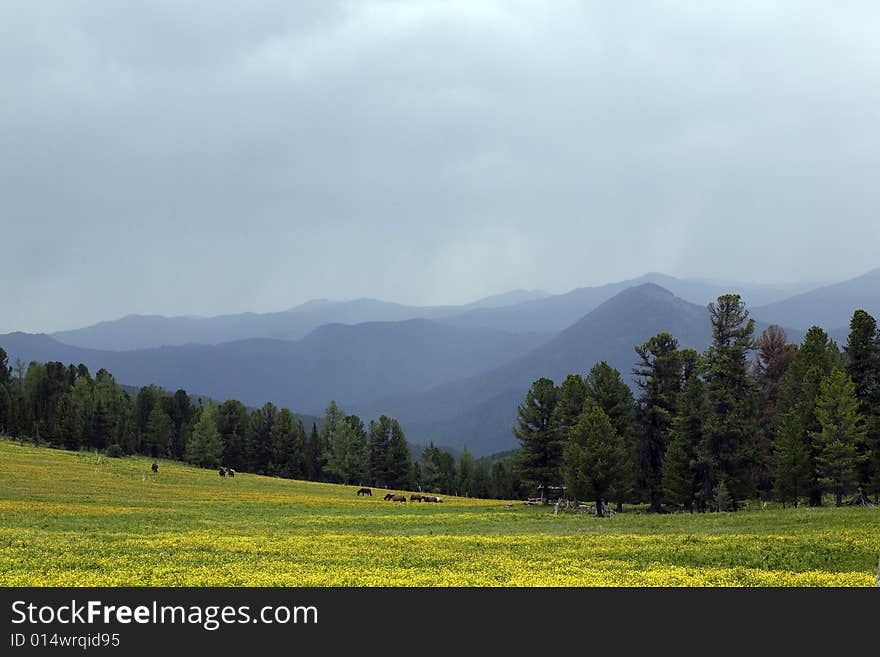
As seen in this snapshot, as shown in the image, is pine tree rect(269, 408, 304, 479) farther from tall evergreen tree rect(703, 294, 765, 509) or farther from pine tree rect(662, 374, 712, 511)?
tall evergreen tree rect(703, 294, 765, 509)

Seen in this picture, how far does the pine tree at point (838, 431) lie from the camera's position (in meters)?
51.1

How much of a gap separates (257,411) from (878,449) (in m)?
126

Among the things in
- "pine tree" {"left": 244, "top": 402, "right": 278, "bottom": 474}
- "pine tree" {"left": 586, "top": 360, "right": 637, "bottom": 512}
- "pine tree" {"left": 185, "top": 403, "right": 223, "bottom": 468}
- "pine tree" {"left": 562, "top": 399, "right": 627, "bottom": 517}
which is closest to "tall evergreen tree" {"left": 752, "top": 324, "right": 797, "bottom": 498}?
"pine tree" {"left": 586, "top": 360, "right": 637, "bottom": 512}

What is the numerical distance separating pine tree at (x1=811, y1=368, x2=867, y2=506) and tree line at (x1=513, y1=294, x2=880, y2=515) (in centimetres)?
9

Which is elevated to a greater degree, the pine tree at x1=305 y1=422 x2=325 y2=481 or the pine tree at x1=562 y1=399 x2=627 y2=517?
the pine tree at x1=562 y1=399 x2=627 y2=517

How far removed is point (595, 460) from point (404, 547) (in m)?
29.9

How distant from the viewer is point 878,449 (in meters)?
52.8

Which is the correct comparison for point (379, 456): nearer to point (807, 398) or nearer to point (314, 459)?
point (314, 459)

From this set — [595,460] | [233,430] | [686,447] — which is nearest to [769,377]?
[686,447]

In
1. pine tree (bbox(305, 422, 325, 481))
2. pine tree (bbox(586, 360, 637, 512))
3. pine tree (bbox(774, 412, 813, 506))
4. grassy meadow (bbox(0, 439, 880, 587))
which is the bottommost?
pine tree (bbox(305, 422, 325, 481))

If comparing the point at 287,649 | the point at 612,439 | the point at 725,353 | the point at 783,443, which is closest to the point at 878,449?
the point at 783,443

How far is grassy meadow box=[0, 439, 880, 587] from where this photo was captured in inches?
851

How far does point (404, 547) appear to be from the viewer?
30703mm

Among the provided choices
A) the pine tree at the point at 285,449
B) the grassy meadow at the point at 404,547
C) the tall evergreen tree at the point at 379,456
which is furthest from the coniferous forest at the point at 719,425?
the pine tree at the point at 285,449
